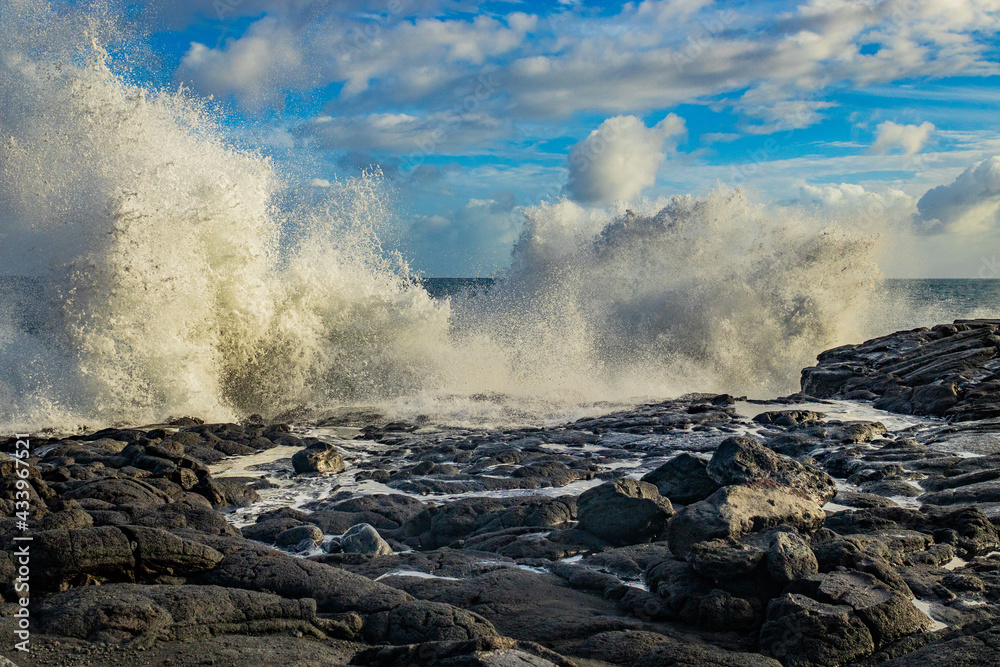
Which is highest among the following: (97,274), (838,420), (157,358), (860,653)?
(97,274)

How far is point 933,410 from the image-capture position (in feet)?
35.9

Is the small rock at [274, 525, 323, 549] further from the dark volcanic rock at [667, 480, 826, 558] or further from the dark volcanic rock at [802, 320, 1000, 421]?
the dark volcanic rock at [802, 320, 1000, 421]

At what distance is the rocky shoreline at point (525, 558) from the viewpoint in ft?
10.5

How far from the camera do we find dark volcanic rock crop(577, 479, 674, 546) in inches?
211

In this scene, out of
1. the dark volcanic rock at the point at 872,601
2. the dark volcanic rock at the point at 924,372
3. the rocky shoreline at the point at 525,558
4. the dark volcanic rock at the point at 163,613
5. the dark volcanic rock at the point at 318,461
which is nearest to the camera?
the dark volcanic rock at the point at 163,613

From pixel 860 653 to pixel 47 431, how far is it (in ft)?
41.0

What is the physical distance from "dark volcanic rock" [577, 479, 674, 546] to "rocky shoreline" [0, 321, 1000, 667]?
17mm

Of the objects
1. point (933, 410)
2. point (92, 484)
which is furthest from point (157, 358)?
point (933, 410)

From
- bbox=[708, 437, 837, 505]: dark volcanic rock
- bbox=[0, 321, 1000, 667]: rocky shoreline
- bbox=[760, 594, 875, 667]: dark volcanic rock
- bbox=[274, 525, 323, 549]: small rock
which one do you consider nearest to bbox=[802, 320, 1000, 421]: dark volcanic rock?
bbox=[0, 321, 1000, 667]: rocky shoreline

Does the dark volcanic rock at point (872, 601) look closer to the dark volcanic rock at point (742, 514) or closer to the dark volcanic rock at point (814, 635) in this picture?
the dark volcanic rock at point (814, 635)

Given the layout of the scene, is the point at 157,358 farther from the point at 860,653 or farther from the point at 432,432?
the point at 860,653

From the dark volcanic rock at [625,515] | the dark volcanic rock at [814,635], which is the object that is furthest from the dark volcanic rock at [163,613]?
the dark volcanic rock at [625,515]

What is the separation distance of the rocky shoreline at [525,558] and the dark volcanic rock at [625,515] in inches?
0.7

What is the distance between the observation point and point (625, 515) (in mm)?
5434
